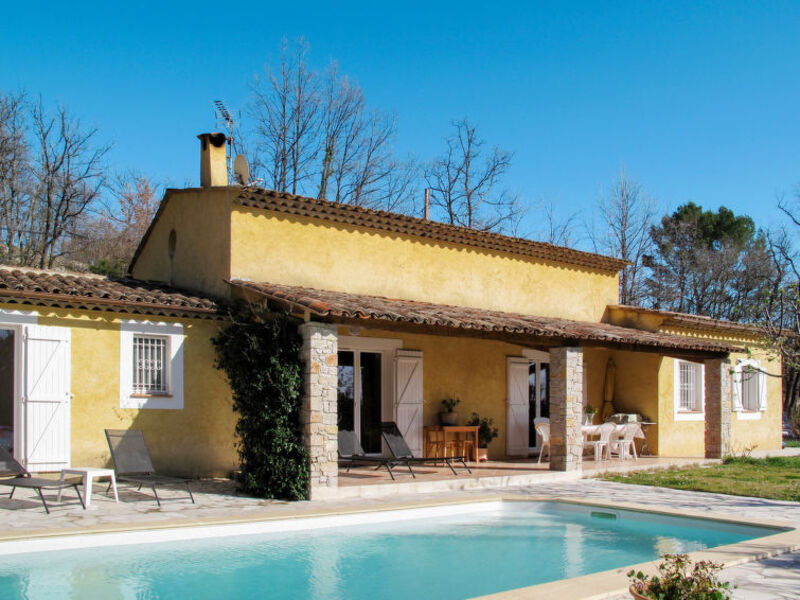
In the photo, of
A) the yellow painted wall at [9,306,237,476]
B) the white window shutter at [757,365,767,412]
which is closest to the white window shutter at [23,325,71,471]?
the yellow painted wall at [9,306,237,476]

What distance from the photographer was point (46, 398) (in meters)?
10.8

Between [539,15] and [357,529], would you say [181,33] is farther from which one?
[357,529]

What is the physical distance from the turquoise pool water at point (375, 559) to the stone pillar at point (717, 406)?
8089mm

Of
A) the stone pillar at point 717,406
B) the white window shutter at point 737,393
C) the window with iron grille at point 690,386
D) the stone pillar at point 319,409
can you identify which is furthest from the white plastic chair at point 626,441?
the stone pillar at point 319,409

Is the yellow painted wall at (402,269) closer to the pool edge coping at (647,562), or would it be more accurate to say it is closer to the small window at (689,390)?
the small window at (689,390)

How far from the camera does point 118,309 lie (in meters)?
11.5

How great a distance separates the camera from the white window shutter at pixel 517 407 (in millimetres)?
16594

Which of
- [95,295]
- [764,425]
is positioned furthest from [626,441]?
[95,295]

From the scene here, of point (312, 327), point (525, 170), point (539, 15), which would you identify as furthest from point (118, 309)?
point (525, 170)

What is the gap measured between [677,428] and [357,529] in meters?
11.4

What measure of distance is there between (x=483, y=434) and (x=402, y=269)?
377 centimetres

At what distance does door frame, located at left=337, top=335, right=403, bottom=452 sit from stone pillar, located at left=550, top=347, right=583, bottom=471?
9.74ft

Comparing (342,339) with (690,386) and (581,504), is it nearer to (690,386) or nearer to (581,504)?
(581,504)

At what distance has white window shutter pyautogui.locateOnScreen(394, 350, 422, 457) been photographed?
1466cm
